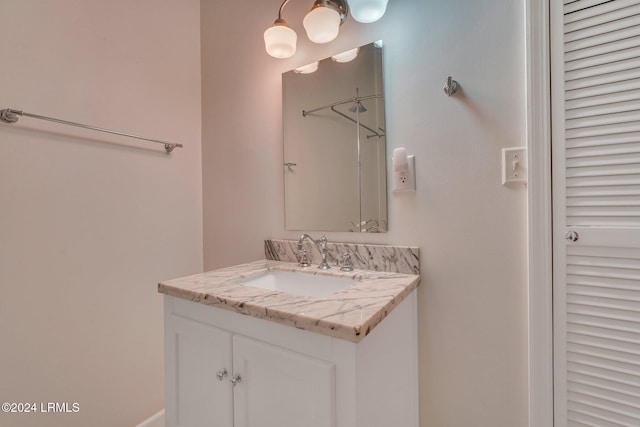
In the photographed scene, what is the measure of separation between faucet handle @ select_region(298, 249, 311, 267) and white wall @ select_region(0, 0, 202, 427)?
2.40 feet

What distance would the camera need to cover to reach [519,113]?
845 millimetres

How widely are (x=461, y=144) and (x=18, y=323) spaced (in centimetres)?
167

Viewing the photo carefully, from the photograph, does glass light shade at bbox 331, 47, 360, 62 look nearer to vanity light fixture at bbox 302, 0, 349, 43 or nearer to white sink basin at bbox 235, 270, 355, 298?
vanity light fixture at bbox 302, 0, 349, 43

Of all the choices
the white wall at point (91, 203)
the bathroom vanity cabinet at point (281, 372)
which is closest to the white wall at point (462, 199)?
the bathroom vanity cabinet at point (281, 372)

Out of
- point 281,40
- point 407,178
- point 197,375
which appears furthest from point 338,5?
point 197,375

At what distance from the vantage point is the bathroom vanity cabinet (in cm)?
63

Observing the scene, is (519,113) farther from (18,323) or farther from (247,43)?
(18,323)

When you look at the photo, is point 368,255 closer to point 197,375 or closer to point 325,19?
point 197,375

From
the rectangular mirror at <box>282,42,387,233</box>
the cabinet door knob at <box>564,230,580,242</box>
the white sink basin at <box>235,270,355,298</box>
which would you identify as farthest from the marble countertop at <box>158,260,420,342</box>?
the cabinet door knob at <box>564,230,580,242</box>

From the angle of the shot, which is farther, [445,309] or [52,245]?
[52,245]

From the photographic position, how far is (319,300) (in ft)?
2.49

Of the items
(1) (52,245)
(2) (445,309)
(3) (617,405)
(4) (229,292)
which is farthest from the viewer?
(1) (52,245)

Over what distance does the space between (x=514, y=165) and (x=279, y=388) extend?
3.05 feet

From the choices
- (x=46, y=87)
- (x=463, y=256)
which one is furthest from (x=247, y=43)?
(x=463, y=256)
